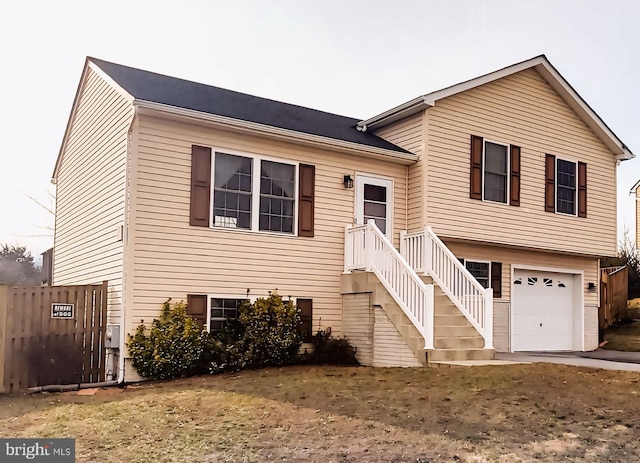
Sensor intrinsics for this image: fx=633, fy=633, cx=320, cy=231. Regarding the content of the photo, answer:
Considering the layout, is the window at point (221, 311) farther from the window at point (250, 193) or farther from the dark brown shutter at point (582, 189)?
the dark brown shutter at point (582, 189)

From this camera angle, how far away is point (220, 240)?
1220cm

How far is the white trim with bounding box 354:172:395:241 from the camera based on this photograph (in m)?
14.1

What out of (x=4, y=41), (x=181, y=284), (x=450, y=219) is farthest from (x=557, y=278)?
(x=4, y=41)

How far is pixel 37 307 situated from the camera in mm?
10141

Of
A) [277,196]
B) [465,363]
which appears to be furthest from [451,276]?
[277,196]

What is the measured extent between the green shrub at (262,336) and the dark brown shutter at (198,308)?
0.44 m

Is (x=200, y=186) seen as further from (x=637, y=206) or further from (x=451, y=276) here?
(x=637, y=206)

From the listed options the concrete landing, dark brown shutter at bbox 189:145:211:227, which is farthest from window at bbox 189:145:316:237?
the concrete landing

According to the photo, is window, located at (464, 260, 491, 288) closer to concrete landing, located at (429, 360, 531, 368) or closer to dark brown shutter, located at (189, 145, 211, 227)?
concrete landing, located at (429, 360, 531, 368)

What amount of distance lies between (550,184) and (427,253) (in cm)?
512

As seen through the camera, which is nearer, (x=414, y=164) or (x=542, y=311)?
(x=414, y=164)

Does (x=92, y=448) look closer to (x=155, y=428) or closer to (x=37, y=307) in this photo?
(x=155, y=428)

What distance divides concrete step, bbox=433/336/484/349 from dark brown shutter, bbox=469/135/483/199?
4.29 m

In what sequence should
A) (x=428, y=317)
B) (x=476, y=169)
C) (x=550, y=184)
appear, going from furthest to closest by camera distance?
(x=550, y=184)
(x=476, y=169)
(x=428, y=317)
